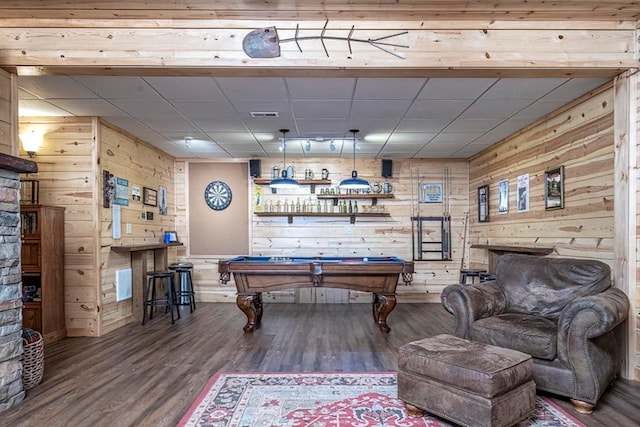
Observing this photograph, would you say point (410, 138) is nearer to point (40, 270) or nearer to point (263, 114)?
point (263, 114)

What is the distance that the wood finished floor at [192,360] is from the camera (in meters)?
2.57

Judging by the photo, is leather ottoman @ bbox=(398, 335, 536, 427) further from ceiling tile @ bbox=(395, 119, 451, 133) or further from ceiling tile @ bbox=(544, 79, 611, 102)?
ceiling tile @ bbox=(395, 119, 451, 133)

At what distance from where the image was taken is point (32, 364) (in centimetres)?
296

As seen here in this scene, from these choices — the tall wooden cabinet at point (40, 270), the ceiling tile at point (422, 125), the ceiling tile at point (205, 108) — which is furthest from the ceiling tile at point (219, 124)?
the ceiling tile at point (422, 125)

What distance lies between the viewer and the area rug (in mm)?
2412

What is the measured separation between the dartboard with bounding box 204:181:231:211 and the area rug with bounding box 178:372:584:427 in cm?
405

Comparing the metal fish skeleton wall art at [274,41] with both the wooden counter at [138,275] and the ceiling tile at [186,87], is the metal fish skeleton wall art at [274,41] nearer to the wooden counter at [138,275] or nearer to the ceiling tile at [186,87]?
the ceiling tile at [186,87]

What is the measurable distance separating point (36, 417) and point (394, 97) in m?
3.87

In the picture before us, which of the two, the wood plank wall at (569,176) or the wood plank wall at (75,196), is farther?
the wood plank wall at (75,196)

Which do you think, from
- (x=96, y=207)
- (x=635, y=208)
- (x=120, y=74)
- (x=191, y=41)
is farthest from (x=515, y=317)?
(x=96, y=207)

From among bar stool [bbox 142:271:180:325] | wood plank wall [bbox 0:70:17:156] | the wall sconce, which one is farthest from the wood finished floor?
the wall sconce

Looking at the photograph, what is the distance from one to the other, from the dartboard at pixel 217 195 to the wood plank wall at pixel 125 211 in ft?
2.34

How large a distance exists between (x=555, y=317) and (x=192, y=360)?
10.6ft

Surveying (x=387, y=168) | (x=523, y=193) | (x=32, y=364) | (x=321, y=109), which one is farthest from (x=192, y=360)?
(x=387, y=168)
